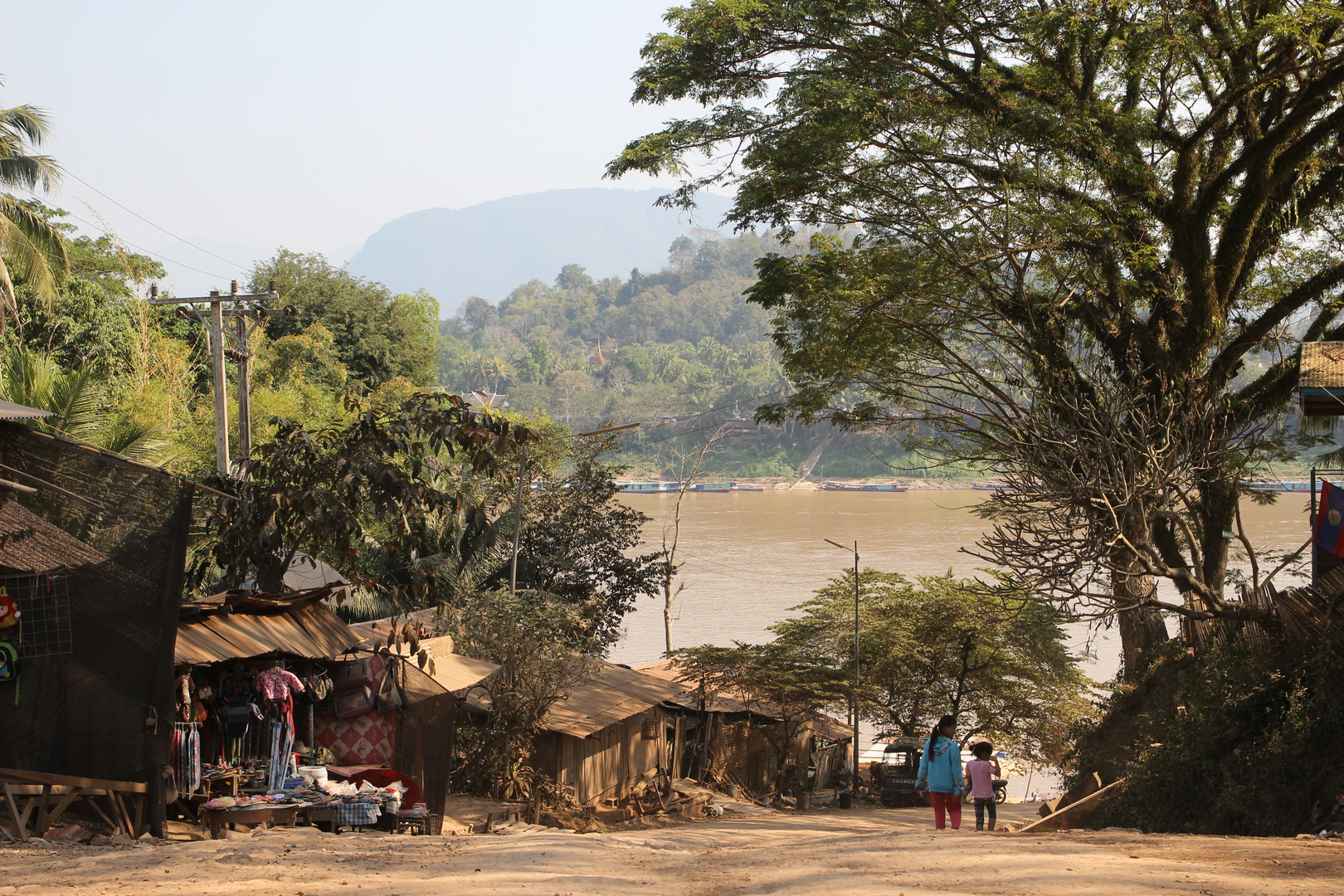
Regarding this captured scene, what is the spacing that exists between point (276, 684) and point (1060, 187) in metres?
8.86

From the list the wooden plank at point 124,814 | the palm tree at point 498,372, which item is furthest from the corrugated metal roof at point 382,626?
the palm tree at point 498,372

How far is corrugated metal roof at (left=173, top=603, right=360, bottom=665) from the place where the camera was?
19.0 feet

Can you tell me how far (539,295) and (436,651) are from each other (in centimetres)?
12722

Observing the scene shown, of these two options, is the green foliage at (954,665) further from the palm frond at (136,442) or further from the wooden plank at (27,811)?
the wooden plank at (27,811)

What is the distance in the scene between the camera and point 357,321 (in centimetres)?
3169

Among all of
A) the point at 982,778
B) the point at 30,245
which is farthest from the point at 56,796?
the point at 30,245

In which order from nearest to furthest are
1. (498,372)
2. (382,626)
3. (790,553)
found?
1. (382,626)
2. (790,553)
3. (498,372)

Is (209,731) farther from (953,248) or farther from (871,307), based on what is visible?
(953,248)

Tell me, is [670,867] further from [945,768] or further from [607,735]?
[607,735]

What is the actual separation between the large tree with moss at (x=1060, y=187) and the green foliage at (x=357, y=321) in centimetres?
2084

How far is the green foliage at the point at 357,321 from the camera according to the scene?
3119 centimetres

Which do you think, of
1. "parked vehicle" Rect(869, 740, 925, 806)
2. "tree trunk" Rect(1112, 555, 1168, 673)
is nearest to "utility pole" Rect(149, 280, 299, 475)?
"tree trunk" Rect(1112, 555, 1168, 673)

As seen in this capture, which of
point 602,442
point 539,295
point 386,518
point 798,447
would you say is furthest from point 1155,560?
point 539,295

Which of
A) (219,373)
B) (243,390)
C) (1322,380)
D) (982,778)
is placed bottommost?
(982,778)
